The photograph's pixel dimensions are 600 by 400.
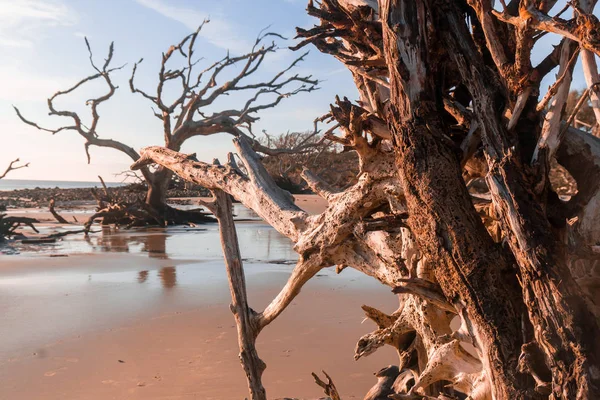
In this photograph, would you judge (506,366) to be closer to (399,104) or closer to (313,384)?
(399,104)

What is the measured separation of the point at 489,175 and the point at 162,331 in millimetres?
4527

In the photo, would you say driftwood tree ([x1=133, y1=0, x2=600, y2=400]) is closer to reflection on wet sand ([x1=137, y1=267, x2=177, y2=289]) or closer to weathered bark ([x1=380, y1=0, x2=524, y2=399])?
weathered bark ([x1=380, y1=0, x2=524, y2=399])

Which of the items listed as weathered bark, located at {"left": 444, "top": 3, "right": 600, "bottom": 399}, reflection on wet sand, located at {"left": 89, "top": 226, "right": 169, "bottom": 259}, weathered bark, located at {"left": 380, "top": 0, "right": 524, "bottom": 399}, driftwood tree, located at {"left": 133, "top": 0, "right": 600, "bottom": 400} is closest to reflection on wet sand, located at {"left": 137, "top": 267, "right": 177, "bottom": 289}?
reflection on wet sand, located at {"left": 89, "top": 226, "right": 169, "bottom": 259}

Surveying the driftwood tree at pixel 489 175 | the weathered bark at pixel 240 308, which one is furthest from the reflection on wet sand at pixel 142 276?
the driftwood tree at pixel 489 175

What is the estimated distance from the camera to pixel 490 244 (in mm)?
2115

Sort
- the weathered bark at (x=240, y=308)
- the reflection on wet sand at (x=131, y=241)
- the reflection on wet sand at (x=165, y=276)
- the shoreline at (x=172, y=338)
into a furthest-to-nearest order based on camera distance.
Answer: the reflection on wet sand at (x=131, y=241)
the reflection on wet sand at (x=165, y=276)
the shoreline at (x=172, y=338)
the weathered bark at (x=240, y=308)

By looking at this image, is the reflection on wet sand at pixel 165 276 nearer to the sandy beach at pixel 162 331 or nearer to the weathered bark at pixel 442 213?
the sandy beach at pixel 162 331

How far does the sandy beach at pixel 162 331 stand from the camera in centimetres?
434

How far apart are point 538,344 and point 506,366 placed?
169mm

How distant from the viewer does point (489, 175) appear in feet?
6.72

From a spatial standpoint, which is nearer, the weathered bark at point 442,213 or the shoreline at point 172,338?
the weathered bark at point 442,213

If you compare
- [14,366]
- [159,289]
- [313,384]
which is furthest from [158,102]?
[313,384]

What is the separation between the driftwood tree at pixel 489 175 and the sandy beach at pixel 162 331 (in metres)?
2.18

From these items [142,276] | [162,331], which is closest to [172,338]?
[162,331]
